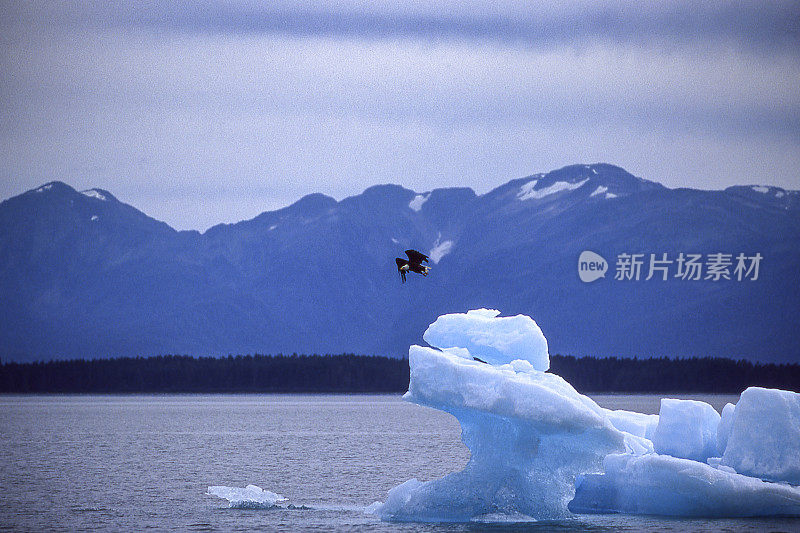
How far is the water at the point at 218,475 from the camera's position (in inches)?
1379

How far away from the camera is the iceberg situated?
99.4ft

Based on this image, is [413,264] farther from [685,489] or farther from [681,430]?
[685,489]

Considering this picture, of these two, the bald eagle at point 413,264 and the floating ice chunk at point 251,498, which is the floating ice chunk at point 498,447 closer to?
the bald eagle at point 413,264

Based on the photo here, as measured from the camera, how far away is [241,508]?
39.0 m

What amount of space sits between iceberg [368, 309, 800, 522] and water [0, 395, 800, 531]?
0.61 m

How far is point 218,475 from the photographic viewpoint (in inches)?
2181

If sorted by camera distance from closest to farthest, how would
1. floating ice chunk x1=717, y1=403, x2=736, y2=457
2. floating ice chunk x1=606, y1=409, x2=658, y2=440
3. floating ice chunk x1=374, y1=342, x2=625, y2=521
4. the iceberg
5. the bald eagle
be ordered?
the iceberg
floating ice chunk x1=374, y1=342, x2=625, y2=521
the bald eagle
floating ice chunk x1=717, y1=403, x2=736, y2=457
floating ice chunk x1=606, y1=409, x2=658, y2=440

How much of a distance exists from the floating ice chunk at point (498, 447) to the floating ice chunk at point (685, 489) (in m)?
2.21

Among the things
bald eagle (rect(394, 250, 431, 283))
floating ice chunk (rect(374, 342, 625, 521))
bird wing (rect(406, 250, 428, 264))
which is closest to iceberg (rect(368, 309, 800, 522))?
floating ice chunk (rect(374, 342, 625, 521))

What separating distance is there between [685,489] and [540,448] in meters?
4.24

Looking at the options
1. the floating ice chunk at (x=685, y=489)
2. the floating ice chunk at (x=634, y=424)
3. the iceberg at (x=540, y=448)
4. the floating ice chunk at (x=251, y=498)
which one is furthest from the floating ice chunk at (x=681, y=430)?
the floating ice chunk at (x=251, y=498)

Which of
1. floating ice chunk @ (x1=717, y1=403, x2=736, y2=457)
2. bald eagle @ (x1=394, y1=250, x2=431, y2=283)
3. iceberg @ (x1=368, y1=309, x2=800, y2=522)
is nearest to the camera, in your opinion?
iceberg @ (x1=368, y1=309, x2=800, y2=522)

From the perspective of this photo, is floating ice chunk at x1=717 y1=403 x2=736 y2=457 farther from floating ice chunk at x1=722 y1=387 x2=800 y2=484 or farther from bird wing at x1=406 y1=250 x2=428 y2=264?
bird wing at x1=406 y1=250 x2=428 y2=264

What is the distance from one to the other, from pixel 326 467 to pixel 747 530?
2972 centimetres
